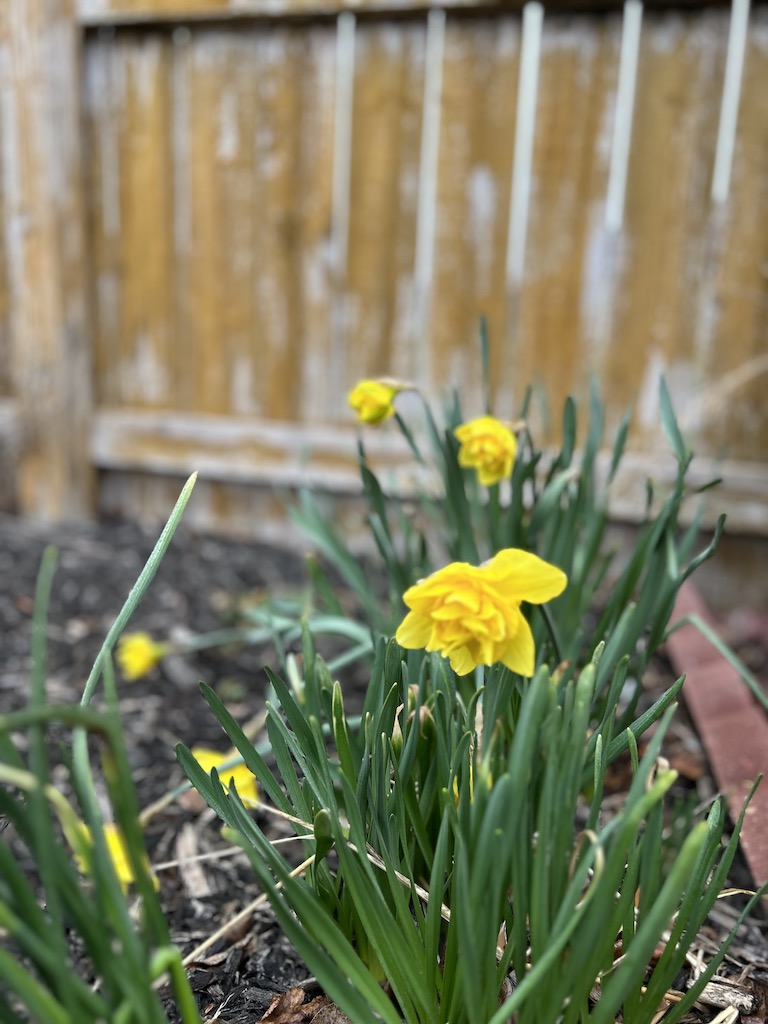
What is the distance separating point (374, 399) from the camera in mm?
1180

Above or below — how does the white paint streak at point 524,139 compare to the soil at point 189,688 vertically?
above

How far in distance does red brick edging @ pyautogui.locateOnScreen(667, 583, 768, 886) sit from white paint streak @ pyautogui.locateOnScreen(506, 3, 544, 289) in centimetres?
105

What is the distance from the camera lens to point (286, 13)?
2.28 meters

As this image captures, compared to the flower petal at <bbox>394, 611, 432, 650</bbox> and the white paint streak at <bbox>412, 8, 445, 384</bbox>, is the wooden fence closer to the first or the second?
the white paint streak at <bbox>412, 8, 445, 384</bbox>

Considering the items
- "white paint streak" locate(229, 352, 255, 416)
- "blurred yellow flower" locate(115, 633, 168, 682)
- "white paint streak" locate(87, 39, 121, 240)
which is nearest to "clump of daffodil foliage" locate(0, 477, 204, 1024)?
"blurred yellow flower" locate(115, 633, 168, 682)

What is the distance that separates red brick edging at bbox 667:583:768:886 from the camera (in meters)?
1.11

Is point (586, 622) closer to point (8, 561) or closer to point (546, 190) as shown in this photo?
point (546, 190)

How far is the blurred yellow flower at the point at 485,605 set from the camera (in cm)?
65

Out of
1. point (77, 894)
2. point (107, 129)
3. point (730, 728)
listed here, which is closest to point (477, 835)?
point (77, 894)

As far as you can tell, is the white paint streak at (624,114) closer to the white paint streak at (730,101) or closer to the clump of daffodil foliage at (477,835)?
the white paint streak at (730,101)

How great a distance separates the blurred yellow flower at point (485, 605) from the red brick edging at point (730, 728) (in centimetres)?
53

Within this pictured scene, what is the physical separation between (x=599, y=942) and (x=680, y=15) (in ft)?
7.10

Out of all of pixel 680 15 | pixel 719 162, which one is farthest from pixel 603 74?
pixel 719 162

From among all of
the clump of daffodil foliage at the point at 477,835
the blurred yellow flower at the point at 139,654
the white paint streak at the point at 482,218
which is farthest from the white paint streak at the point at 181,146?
the clump of daffodil foliage at the point at 477,835
